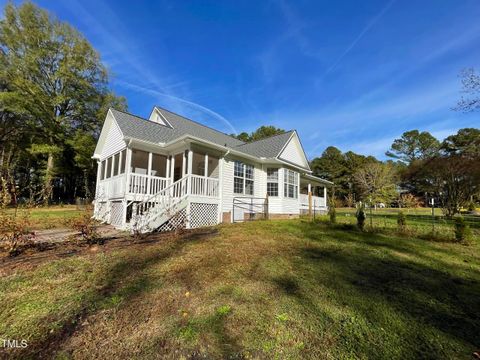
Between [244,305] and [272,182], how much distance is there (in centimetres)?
1126

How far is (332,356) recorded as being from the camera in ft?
7.05

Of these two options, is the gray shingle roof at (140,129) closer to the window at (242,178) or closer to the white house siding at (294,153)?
the window at (242,178)

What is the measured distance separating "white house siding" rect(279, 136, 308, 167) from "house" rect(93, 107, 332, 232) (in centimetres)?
7

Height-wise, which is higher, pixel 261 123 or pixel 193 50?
pixel 261 123

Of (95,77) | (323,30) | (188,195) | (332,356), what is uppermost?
(95,77)

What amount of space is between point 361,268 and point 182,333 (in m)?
3.68

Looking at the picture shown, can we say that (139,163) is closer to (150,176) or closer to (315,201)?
(150,176)

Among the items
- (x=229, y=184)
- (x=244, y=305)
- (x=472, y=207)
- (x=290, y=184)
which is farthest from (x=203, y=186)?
(x=472, y=207)

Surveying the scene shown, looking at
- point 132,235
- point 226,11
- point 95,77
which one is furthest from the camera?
point 95,77

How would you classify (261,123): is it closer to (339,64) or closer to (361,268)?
(339,64)

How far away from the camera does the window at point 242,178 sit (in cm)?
1235

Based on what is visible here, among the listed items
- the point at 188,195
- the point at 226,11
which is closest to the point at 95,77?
the point at 226,11

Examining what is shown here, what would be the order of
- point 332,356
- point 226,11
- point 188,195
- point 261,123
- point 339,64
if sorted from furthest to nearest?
point 261,123 < point 339,64 < point 226,11 < point 188,195 < point 332,356

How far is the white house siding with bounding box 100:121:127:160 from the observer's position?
1121cm
